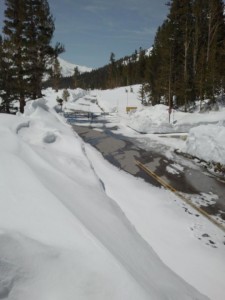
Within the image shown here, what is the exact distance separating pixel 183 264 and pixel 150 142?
52.9ft

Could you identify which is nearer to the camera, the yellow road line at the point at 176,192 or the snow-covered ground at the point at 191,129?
the yellow road line at the point at 176,192

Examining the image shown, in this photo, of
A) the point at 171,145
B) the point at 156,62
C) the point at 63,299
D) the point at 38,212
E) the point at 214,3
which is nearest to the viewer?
the point at 63,299

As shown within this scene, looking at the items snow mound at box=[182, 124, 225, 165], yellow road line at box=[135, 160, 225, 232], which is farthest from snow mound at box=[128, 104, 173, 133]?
yellow road line at box=[135, 160, 225, 232]

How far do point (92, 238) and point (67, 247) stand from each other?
0.68m

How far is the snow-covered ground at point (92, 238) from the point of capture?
12.9ft

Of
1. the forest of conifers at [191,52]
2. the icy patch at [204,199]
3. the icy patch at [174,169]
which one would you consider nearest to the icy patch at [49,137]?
the icy patch at [174,169]

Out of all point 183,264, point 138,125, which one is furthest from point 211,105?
point 183,264

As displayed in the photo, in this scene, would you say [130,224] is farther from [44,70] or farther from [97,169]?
[44,70]

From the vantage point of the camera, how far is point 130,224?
860 centimetres

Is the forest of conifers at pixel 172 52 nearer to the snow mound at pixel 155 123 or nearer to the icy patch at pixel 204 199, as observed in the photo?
the snow mound at pixel 155 123

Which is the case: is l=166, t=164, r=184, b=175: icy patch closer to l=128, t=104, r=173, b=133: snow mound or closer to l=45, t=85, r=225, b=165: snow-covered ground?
l=45, t=85, r=225, b=165: snow-covered ground

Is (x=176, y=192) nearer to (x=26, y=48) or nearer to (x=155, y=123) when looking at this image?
(x=155, y=123)

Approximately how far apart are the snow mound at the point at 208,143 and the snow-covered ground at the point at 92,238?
5470mm

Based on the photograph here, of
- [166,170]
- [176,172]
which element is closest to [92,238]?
[176,172]
